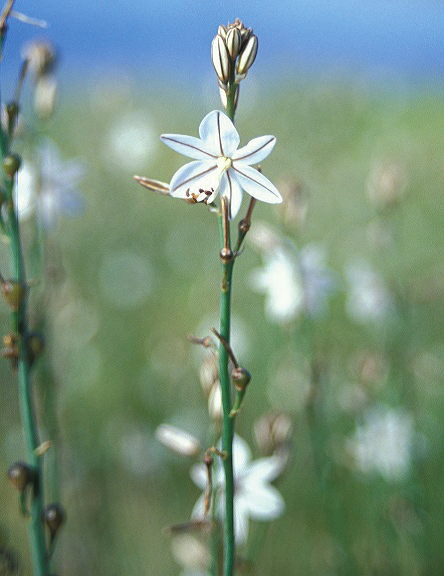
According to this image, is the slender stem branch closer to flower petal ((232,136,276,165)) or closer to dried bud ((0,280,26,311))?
dried bud ((0,280,26,311))

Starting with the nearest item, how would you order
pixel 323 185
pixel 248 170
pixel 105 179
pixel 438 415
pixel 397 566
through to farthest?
pixel 248 170
pixel 397 566
pixel 438 415
pixel 105 179
pixel 323 185

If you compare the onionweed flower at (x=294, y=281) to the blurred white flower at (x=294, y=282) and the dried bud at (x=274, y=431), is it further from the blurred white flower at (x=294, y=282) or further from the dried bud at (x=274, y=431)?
the dried bud at (x=274, y=431)

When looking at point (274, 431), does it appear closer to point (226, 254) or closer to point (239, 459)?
point (239, 459)

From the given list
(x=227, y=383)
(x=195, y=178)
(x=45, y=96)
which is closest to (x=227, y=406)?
(x=227, y=383)

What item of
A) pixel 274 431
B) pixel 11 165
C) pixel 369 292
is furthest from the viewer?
pixel 369 292

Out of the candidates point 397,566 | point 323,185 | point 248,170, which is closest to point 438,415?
point 397,566

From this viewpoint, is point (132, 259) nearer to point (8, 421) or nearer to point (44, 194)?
point (8, 421)

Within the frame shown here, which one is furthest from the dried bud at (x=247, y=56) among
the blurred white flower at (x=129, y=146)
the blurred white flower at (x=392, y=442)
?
the blurred white flower at (x=129, y=146)
